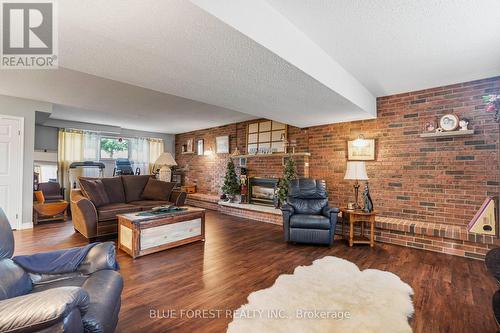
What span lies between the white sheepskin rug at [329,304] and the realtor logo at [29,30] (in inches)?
98.4

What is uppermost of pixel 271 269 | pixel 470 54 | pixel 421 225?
pixel 470 54

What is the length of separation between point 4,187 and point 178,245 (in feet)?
11.6

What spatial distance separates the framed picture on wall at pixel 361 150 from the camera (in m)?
4.08

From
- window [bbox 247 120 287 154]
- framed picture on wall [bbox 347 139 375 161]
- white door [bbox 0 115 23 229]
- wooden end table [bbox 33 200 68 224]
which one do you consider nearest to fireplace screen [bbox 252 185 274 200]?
window [bbox 247 120 287 154]

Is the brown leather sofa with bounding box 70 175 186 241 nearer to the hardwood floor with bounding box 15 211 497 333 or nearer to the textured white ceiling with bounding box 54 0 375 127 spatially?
the hardwood floor with bounding box 15 211 497 333

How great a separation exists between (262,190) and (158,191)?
243 centimetres

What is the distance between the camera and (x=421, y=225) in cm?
345

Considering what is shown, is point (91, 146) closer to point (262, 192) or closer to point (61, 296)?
point (262, 192)

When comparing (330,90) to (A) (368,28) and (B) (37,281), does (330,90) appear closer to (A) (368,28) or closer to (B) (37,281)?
(A) (368,28)

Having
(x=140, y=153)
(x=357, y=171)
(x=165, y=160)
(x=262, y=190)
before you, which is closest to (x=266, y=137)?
(x=262, y=190)

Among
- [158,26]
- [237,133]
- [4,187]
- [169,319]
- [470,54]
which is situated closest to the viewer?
[158,26]

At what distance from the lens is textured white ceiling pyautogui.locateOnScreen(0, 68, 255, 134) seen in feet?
11.2

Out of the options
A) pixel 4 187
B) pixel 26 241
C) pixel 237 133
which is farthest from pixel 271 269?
pixel 4 187

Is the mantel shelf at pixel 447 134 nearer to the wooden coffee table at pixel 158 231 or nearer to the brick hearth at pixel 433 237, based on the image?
the brick hearth at pixel 433 237
